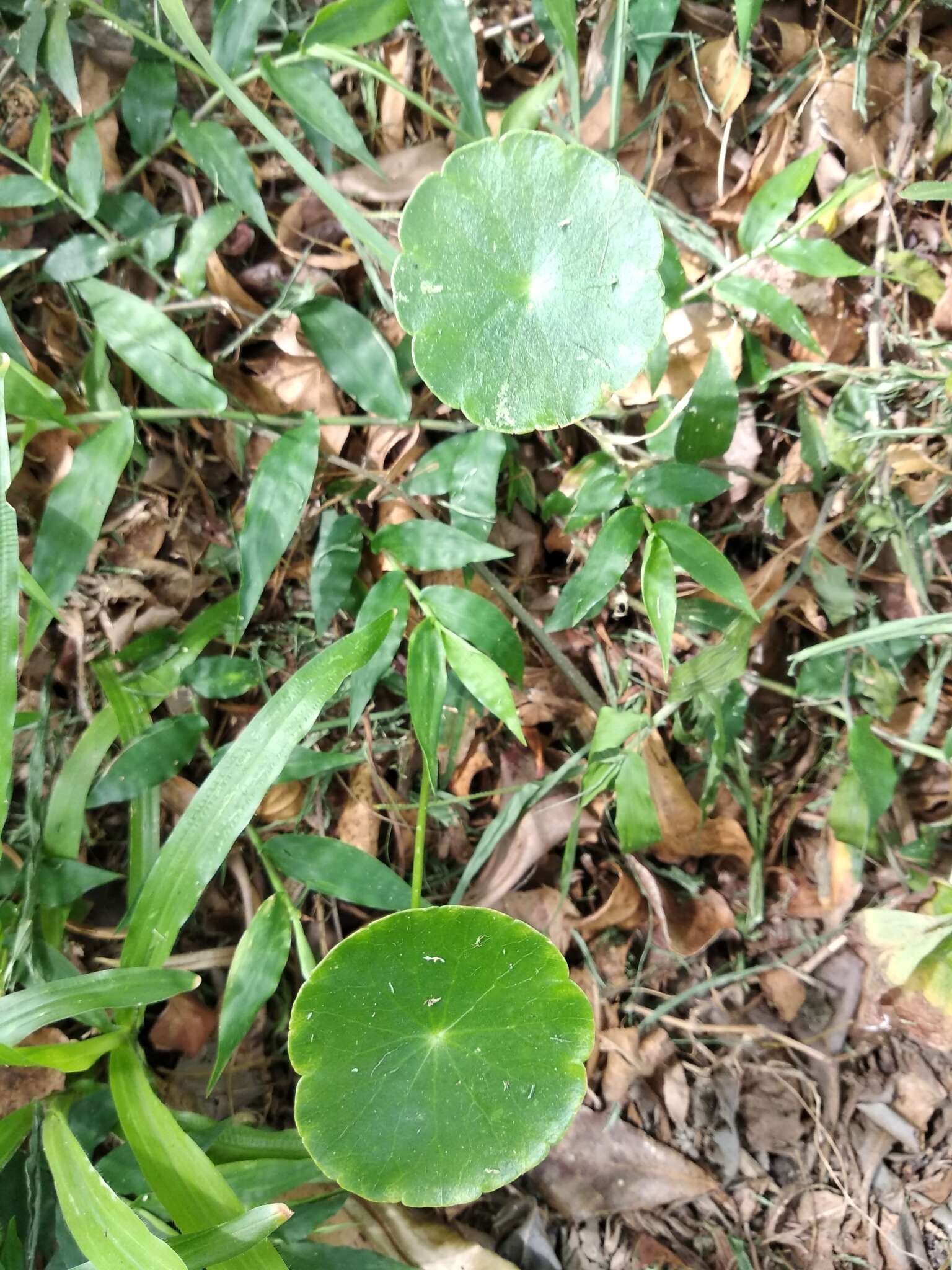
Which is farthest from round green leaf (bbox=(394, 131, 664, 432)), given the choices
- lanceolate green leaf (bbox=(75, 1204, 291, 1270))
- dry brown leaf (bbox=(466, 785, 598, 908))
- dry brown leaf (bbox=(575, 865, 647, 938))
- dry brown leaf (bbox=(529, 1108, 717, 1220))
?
dry brown leaf (bbox=(529, 1108, 717, 1220))

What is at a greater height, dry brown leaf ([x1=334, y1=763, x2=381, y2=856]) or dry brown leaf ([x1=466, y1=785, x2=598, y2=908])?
dry brown leaf ([x1=334, y1=763, x2=381, y2=856])

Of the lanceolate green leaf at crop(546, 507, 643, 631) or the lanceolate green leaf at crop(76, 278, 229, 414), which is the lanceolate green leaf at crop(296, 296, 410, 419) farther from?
the lanceolate green leaf at crop(546, 507, 643, 631)

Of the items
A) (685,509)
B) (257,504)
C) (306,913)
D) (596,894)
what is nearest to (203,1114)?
(306,913)

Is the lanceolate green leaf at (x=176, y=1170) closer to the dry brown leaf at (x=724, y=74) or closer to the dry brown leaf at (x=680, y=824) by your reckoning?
the dry brown leaf at (x=680, y=824)

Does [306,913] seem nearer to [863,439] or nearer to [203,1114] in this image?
[203,1114]

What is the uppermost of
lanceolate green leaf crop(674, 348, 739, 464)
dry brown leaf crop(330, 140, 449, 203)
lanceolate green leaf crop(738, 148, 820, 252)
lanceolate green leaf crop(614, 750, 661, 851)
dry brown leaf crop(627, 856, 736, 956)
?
dry brown leaf crop(330, 140, 449, 203)

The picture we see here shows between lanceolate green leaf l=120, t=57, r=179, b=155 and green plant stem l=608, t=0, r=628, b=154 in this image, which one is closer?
green plant stem l=608, t=0, r=628, b=154

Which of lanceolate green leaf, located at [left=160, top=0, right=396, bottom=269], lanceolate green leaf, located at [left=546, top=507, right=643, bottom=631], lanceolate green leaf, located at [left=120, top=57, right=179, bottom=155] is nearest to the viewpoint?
lanceolate green leaf, located at [left=160, top=0, right=396, bottom=269]
